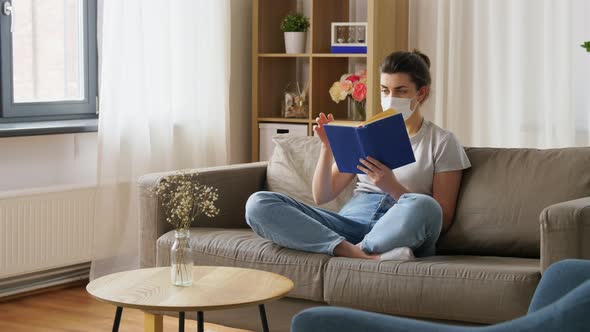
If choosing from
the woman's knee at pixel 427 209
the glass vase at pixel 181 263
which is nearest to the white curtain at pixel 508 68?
the woman's knee at pixel 427 209

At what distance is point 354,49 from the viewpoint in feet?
15.4

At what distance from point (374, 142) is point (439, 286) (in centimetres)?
51

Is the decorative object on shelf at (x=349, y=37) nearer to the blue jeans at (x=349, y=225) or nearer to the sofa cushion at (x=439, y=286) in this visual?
the blue jeans at (x=349, y=225)

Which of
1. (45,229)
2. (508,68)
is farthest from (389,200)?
(45,229)

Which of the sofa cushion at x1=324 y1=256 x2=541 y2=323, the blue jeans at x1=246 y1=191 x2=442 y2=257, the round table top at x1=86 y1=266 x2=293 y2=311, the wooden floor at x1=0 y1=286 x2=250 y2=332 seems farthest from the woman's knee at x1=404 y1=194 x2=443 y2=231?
the wooden floor at x1=0 y1=286 x2=250 y2=332

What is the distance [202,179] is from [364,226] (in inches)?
25.5

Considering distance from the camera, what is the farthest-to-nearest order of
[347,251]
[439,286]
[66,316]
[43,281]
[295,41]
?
[295,41]
[43,281]
[66,316]
[347,251]
[439,286]

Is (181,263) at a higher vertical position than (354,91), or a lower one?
lower

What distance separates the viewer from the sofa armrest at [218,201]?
3303mm

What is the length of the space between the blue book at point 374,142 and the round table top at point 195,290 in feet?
1.94

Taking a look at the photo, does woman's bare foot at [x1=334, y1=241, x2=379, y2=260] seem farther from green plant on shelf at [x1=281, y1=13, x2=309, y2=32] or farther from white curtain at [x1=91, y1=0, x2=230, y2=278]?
green plant on shelf at [x1=281, y1=13, x2=309, y2=32]

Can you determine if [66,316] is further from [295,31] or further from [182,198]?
[295,31]

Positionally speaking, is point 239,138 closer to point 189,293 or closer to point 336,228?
point 336,228

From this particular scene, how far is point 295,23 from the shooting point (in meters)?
4.91
